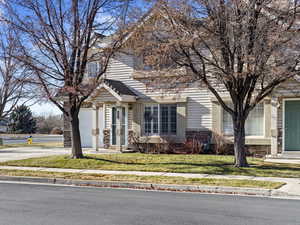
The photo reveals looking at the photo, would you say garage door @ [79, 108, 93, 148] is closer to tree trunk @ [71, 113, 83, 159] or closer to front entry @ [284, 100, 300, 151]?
tree trunk @ [71, 113, 83, 159]

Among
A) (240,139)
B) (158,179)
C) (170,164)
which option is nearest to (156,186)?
(158,179)

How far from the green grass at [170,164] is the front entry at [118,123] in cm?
365

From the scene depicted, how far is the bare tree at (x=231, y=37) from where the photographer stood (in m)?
12.8

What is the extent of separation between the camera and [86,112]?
24859 millimetres

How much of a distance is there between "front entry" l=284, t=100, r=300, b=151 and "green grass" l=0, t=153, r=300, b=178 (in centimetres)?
263

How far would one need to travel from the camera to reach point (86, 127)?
975 inches

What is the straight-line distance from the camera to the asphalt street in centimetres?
754

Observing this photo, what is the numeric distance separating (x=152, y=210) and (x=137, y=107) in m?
13.8

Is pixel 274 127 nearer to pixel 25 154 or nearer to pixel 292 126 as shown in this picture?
pixel 292 126

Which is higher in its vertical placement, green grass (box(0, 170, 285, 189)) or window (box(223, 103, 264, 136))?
window (box(223, 103, 264, 136))

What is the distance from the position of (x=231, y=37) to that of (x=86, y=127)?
537 inches

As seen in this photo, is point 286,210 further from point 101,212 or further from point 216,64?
point 216,64

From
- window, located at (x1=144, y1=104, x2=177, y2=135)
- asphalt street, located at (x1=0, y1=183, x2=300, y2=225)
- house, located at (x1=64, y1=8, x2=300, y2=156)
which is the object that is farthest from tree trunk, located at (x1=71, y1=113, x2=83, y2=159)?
asphalt street, located at (x1=0, y1=183, x2=300, y2=225)

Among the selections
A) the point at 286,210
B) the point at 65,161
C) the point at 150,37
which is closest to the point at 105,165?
the point at 65,161
